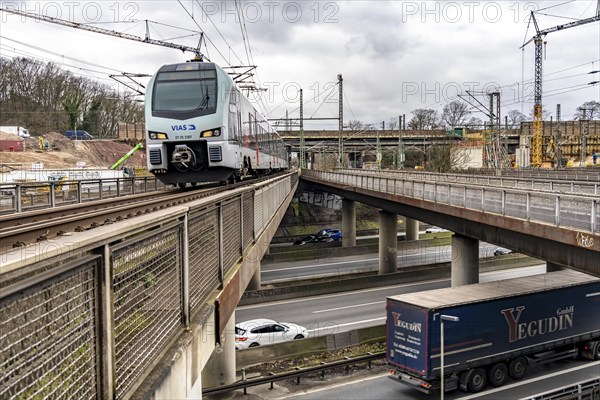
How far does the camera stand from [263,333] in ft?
77.6

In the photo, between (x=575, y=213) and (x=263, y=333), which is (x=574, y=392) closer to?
(x=575, y=213)

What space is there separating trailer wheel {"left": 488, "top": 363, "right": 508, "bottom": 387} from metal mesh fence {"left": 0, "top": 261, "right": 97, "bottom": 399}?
17.9m

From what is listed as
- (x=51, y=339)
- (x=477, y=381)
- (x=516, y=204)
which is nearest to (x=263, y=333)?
(x=477, y=381)

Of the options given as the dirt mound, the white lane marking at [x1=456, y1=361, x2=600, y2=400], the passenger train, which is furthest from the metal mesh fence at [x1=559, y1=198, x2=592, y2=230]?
the dirt mound

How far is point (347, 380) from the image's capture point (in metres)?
20.0

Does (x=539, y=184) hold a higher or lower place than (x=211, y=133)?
lower

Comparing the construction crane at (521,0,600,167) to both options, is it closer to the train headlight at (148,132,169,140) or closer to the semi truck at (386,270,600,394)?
the semi truck at (386,270,600,394)

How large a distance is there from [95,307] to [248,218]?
317 inches

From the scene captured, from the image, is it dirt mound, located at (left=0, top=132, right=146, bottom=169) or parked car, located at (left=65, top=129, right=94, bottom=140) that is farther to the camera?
parked car, located at (left=65, top=129, right=94, bottom=140)

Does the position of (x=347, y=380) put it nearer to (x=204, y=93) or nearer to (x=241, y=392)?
(x=241, y=392)

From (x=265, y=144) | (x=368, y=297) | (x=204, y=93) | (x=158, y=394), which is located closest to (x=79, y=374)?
(x=158, y=394)

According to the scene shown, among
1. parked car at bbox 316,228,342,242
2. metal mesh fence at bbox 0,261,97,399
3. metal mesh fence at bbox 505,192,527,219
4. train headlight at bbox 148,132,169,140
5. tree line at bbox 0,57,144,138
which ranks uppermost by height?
tree line at bbox 0,57,144,138

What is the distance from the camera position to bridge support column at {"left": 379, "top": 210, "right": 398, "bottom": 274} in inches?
1684

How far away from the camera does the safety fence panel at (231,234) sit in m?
8.30
